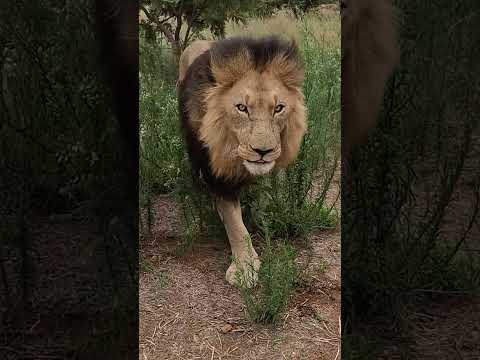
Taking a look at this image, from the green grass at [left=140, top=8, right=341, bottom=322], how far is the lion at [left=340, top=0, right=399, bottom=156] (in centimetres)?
2

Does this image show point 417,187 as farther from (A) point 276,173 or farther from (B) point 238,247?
(B) point 238,247

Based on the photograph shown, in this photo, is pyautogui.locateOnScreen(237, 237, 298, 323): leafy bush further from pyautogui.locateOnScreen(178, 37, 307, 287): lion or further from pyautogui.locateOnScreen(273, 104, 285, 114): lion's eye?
pyautogui.locateOnScreen(273, 104, 285, 114): lion's eye

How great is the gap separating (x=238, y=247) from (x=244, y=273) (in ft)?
0.23

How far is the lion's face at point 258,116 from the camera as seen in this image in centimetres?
143

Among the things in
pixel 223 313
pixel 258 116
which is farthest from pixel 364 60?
pixel 223 313

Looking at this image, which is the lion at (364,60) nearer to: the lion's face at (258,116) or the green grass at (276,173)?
the green grass at (276,173)

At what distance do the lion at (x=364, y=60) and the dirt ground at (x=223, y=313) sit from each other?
6.9 inches

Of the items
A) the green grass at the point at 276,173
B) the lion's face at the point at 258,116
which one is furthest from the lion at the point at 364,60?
the lion's face at the point at 258,116

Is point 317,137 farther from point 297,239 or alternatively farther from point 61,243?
point 61,243

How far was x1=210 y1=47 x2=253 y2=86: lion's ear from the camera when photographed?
4.81ft

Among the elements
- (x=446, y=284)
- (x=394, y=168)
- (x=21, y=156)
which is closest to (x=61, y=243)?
(x=21, y=156)

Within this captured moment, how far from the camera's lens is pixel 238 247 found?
156cm

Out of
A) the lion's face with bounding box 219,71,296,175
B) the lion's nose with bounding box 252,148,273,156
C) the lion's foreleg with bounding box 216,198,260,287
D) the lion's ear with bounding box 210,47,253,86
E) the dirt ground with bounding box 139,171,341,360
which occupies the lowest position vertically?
the dirt ground with bounding box 139,171,341,360

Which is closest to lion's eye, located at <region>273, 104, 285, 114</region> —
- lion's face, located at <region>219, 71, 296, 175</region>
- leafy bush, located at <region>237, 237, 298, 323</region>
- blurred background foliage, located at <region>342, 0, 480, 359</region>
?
lion's face, located at <region>219, 71, 296, 175</region>
